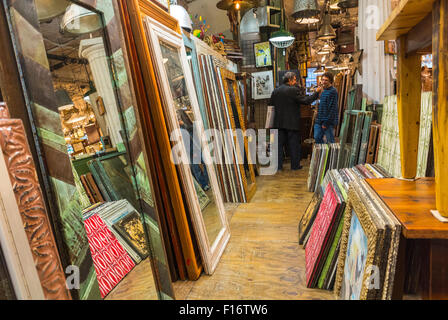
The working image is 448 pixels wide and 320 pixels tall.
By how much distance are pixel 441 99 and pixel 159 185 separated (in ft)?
5.10

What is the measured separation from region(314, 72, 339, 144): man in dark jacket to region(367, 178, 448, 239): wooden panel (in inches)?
131

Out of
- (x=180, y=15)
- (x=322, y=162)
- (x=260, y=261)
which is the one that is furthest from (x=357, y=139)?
(x=180, y=15)

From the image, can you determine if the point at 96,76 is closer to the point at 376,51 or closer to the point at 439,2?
the point at 439,2

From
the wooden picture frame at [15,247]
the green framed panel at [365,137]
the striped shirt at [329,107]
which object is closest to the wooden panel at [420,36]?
the wooden picture frame at [15,247]

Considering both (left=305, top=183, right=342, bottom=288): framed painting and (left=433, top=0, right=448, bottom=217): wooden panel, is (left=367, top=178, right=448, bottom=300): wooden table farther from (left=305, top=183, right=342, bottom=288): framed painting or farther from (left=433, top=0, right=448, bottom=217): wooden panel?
(left=305, top=183, right=342, bottom=288): framed painting

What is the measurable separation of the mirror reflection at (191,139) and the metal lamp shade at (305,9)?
10.2ft

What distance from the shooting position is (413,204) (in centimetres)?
111

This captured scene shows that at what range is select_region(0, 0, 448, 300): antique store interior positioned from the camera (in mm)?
903

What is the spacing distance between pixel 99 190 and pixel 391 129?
217 cm

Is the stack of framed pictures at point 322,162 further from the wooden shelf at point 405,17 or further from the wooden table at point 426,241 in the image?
the wooden table at point 426,241

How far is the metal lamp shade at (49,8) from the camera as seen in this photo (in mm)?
1116
